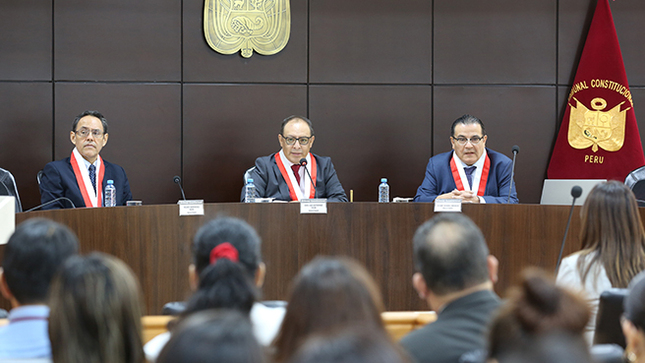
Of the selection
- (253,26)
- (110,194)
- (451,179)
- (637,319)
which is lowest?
(637,319)

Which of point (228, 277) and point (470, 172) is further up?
point (470, 172)

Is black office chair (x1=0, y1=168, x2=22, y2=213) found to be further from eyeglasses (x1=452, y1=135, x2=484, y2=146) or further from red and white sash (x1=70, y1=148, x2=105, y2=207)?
eyeglasses (x1=452, y1=135, x2=484, y2=146)

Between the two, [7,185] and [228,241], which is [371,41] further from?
[228,241]

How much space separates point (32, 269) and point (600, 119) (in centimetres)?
465

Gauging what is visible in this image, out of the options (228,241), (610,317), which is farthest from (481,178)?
(228,241)

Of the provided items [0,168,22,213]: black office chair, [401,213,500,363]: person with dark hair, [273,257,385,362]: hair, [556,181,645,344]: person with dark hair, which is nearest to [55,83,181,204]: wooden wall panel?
[0,168,22,213]: black office chair

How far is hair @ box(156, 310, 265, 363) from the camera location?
67cm

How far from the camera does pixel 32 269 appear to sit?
1.33 m

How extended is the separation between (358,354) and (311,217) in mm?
2670

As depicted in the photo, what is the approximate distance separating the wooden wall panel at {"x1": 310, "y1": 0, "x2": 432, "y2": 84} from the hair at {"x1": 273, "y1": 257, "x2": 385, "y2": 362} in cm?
405

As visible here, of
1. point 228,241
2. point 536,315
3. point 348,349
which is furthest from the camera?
point 228,241

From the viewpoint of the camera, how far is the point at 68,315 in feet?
3.19

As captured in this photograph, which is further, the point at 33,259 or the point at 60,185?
the point at 60,185

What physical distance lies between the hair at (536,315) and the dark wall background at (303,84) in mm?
4089
